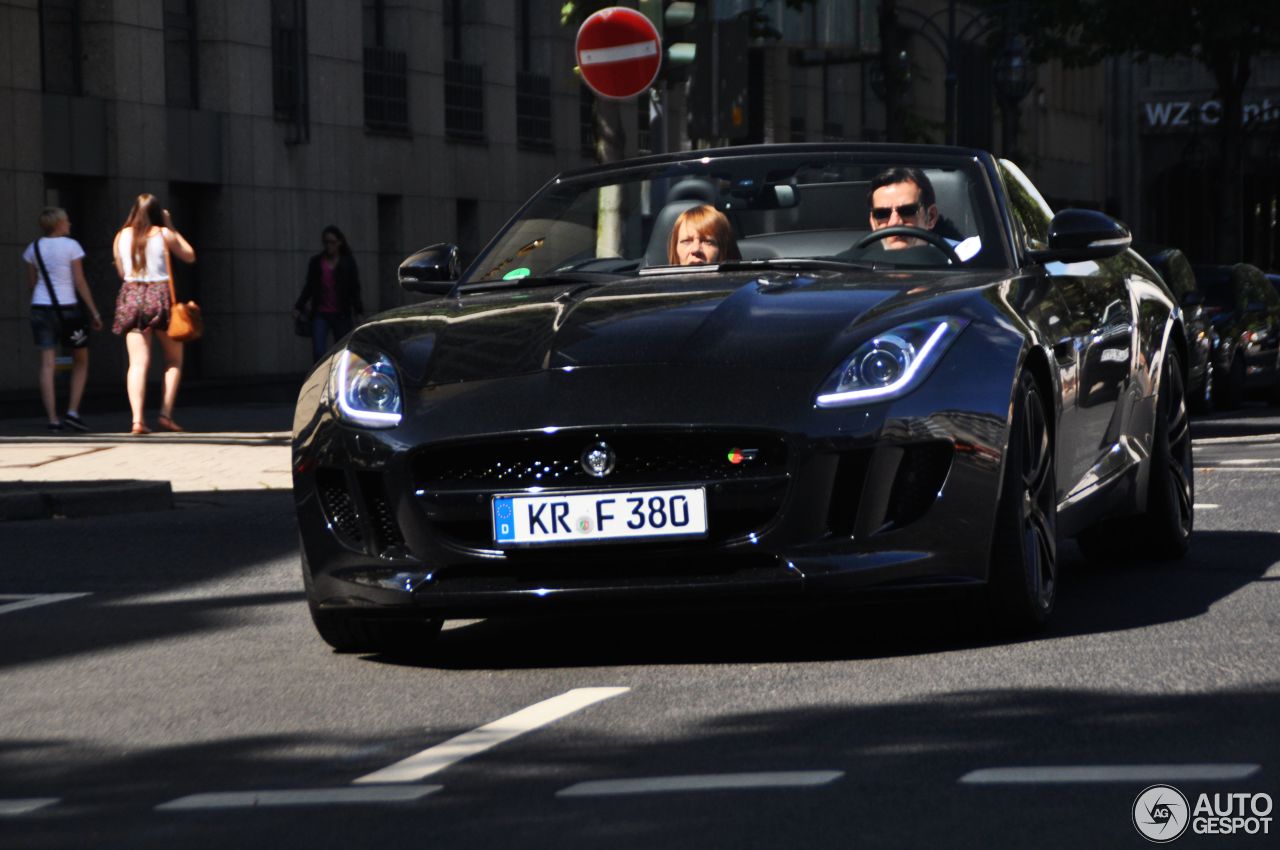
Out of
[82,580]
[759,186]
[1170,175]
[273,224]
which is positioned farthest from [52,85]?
[1170,175]

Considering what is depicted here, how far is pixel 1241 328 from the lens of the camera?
25.2 m

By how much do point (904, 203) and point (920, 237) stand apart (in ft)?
0.70

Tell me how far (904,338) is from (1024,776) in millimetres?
1929

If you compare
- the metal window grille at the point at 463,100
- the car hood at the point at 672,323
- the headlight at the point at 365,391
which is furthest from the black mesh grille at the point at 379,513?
the metal window grille at the point at 463,100

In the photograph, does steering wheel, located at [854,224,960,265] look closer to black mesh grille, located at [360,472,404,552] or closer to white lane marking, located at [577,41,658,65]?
black mesh grille, located at [360,472,404,552]

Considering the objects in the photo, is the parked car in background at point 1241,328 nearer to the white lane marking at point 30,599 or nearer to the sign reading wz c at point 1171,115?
the white lane marking at point 30,599

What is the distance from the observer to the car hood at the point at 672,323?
6742 mm

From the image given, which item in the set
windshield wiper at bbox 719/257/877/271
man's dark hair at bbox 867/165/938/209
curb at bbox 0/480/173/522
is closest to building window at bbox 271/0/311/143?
curb at bbox 0/480/173/522

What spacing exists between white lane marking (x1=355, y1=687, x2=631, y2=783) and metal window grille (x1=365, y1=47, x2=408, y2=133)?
83.6ft

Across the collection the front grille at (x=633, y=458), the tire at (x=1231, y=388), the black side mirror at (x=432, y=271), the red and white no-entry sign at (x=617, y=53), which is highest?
the red and white no-entry sign at (x=617, y=53)

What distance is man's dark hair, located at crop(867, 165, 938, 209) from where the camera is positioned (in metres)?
8.11

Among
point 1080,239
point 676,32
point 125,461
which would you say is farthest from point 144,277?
point 1080,239

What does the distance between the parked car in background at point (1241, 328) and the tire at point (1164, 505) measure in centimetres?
1523

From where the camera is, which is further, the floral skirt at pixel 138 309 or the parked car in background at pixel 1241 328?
the parked car in background at pixel 1241 328
